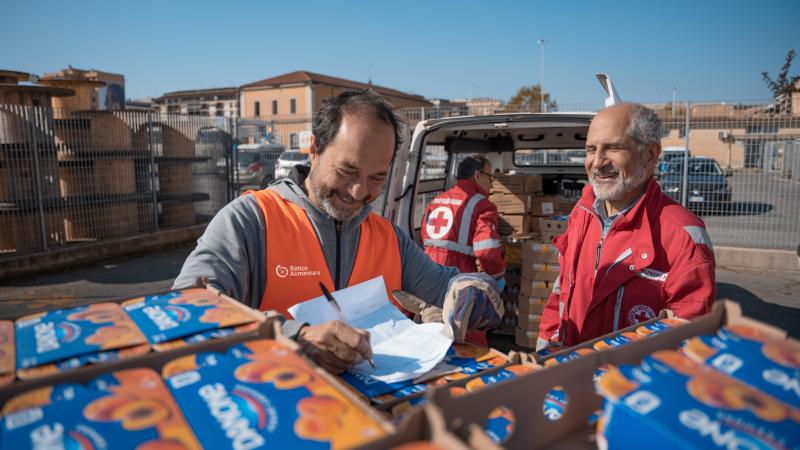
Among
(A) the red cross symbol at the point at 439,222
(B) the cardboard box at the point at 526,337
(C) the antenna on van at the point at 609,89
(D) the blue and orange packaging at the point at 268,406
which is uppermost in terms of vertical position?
(C) the antenna on van at the point at 609,89

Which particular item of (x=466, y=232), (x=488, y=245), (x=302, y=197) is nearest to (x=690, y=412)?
(x=302, y=197)

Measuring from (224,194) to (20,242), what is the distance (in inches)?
174

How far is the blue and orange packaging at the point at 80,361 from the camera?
89 centimetres

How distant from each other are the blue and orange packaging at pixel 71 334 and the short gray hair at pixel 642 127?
2324 mm

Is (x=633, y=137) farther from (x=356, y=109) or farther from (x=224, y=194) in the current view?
(x=224, y=194)

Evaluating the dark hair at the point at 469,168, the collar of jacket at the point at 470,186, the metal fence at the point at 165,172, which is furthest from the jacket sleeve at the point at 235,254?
the metal fence at the point at 165,172

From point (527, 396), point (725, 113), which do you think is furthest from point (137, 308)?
point (725, 113)

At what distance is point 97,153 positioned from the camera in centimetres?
884

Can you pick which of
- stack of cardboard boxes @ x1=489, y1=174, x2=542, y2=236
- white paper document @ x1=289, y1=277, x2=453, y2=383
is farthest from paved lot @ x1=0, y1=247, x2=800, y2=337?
white paper document @ x1=289, y1=277, x2=453, y2=383

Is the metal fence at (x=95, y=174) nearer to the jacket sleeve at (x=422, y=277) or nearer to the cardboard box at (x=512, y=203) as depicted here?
the cardboard box at (x=512, y=203)

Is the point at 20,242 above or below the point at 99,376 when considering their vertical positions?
below

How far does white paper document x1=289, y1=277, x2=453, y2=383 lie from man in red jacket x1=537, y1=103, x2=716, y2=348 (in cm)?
116

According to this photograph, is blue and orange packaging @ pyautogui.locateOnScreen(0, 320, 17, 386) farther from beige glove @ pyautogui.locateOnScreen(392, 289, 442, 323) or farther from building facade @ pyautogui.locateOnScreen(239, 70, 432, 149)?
building facade @ pyautogui.locateOnScreen(239, 70, 432, 149)

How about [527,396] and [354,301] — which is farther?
[354,301]
